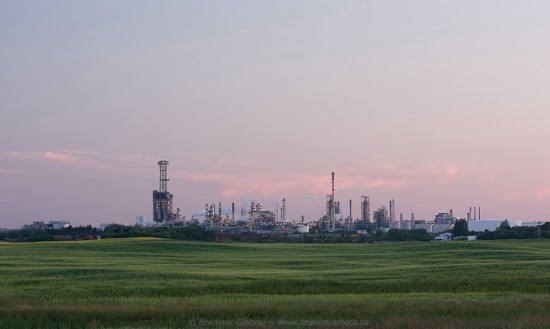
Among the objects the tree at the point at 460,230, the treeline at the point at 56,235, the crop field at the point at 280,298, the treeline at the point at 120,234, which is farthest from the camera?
the tree at the point at 460,230

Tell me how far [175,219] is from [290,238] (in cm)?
2739

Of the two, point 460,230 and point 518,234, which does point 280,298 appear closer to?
point 518,234

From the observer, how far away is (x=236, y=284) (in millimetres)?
37031

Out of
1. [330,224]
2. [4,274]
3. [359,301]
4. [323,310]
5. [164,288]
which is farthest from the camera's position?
[330,224]

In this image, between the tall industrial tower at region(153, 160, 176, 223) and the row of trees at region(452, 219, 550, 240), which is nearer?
the row of trees at region(452, 219, 550, 240)

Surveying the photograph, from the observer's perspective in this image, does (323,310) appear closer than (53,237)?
Yes

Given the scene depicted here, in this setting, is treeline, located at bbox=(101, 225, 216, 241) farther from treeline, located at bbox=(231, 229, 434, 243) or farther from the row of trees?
the row of trees

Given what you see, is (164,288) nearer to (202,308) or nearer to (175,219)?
(202,308)

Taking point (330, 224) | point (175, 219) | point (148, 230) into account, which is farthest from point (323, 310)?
point (330, 224)

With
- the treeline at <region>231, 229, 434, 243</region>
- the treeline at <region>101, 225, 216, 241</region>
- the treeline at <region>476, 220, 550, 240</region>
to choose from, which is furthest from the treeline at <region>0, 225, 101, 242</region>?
the treeline at <region>476, 220, 550, 240</region>

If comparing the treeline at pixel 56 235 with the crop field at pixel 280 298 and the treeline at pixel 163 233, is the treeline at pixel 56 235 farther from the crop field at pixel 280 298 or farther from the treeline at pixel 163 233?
the crop field at pixel 280 298

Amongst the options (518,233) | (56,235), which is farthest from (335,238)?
(56,235)

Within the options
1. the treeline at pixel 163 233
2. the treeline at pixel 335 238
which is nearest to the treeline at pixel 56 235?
the treeline at pixel 163 233

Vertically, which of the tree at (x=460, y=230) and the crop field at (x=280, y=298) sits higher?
the tree at (x=460, y=230)
